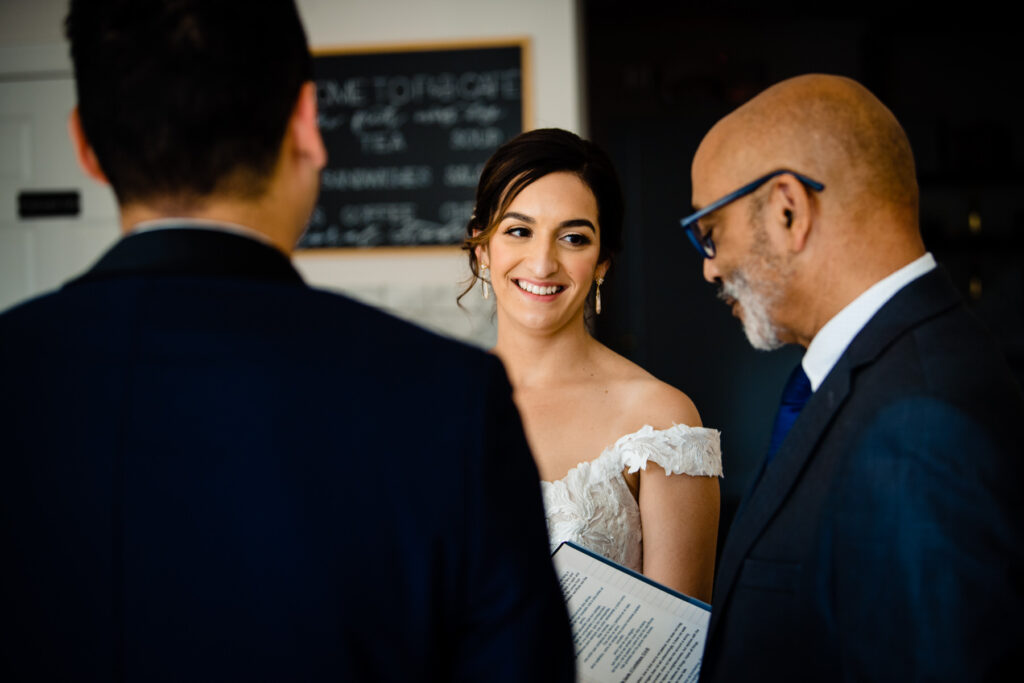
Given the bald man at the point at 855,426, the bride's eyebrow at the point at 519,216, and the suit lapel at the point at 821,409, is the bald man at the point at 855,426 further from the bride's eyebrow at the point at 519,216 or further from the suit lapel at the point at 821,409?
the bride's eyebrow at the point at 519,216

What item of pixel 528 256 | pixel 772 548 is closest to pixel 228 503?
pixel 772 548

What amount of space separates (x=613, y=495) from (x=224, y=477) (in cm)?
82

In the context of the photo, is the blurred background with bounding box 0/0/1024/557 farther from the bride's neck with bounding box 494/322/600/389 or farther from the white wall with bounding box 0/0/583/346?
the bride's neck with bounding box 494/322/600/389

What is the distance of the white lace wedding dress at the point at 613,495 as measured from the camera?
127 centimetres

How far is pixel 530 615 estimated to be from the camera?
648 mm

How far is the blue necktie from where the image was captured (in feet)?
3.28

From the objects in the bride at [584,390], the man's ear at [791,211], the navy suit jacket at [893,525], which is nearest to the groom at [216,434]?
the navy suit jacket at [893,525]

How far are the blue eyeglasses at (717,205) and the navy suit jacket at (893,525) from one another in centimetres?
16

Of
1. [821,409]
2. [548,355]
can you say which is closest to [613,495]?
[548,355]

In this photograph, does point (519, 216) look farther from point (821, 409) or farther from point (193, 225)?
point (193, 225)

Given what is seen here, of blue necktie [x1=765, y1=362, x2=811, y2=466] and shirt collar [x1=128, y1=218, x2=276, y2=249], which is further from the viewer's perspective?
blue necktie [x1=765, y1=362, x2=811, y2=466]

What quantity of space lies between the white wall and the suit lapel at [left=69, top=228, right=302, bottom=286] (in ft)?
7.76

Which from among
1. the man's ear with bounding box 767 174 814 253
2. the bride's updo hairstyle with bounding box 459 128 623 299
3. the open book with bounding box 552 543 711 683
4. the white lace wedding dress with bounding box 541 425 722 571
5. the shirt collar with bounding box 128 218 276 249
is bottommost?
the open book with bounding box 552 543 711 683

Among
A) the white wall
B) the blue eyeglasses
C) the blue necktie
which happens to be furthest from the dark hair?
the white wall
